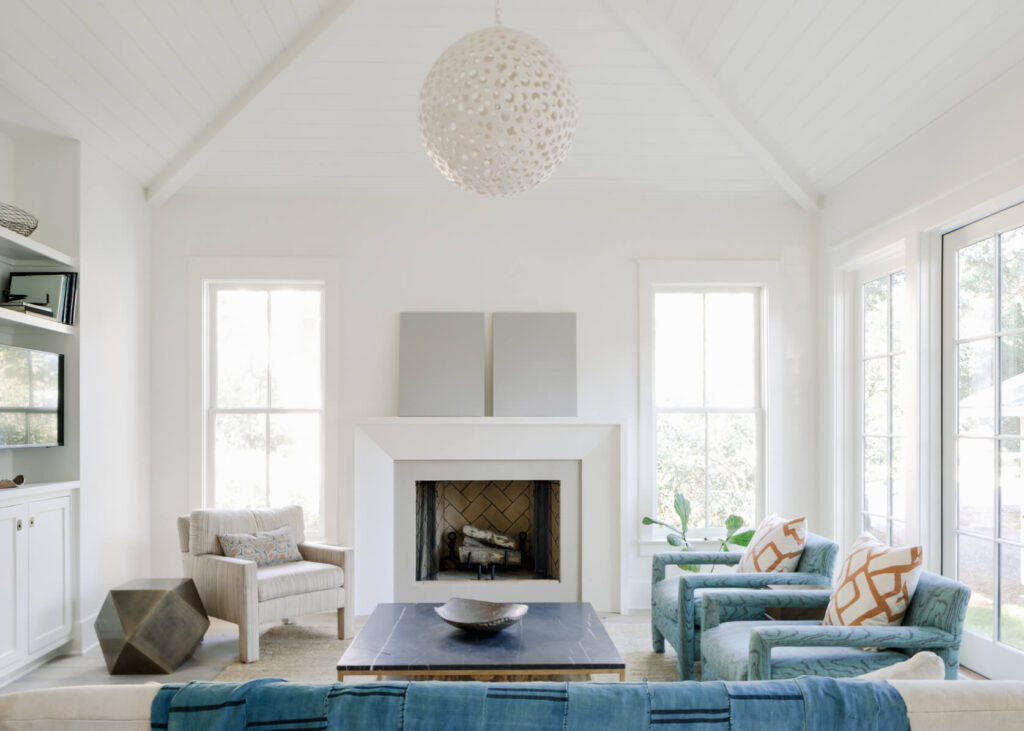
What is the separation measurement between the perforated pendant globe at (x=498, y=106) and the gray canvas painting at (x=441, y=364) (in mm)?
2809

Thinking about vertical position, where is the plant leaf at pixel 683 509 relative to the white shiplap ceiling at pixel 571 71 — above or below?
below

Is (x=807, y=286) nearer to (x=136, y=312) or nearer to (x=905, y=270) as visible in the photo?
(x=905, y=270)

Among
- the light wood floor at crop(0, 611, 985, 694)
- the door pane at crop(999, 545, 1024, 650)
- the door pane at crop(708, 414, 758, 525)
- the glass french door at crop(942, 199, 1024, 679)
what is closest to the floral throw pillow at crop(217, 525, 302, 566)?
the light wood floor at crop(0, 611, 985, 694)

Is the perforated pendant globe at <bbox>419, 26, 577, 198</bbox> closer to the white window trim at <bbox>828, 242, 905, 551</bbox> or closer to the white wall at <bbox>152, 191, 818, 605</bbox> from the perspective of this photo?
the white wall at <bbox>152, 191, 818, 605</bbox>

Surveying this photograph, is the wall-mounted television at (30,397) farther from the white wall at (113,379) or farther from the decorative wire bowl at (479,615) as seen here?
the decorative wire bowl at (479,615)

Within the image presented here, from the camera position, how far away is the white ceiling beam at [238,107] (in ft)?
14.0

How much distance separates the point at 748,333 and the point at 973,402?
1.87 metres

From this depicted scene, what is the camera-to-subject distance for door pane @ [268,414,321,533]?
5398mm

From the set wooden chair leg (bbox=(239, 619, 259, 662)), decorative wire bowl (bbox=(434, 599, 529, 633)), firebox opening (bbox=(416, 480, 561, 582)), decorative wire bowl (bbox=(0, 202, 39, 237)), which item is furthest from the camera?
firebox opening (bbox=(416, 480, 561, 582))

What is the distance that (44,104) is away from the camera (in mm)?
3920

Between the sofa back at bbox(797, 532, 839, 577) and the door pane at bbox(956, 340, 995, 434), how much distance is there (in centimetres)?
89

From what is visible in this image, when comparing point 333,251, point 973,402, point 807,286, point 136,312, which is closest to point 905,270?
point 973,402

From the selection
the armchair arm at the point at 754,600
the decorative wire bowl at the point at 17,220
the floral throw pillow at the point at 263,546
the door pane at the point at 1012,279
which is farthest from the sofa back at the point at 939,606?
the decorative wire bowl at the point at 17,220

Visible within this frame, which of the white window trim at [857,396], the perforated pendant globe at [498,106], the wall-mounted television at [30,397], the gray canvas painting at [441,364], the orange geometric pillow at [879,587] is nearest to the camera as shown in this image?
the perforated pendant globe at [498,106]
